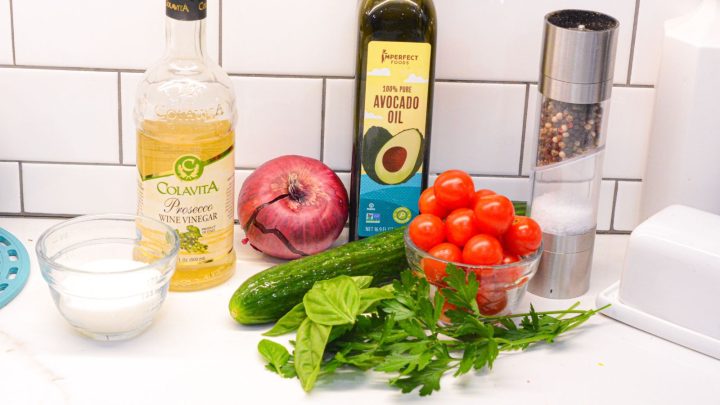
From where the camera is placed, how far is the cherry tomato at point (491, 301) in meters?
0.98

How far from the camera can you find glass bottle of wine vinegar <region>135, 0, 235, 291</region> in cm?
101

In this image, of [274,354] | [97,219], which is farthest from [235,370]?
[97,219]

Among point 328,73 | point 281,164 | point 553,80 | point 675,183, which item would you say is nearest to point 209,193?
point 281,164

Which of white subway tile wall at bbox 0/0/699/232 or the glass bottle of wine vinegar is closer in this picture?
the glass bottle of wine vinegar

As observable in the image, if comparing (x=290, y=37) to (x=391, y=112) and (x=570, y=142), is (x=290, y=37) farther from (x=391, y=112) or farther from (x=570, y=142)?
(x=570, y=142)

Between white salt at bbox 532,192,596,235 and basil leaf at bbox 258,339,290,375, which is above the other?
white salt at bbox 532,192,596,235

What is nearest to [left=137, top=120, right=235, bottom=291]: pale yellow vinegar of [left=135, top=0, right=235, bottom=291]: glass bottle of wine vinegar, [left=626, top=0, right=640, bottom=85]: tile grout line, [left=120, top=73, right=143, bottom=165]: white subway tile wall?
[left=135, top=0, right=235, bottom=291]: glass bottle of wine vinegar

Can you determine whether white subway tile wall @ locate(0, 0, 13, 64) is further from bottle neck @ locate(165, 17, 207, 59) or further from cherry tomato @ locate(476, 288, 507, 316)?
cherry tomato @ locate(476, 288, 507, 316)

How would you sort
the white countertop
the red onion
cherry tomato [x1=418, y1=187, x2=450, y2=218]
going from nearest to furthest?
the white countertop < cherry tomato [x1=418, y1=187, x2=450, y2=218] < the red onion

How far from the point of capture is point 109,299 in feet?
3.06

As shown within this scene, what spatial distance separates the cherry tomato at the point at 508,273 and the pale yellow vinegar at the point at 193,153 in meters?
0.28

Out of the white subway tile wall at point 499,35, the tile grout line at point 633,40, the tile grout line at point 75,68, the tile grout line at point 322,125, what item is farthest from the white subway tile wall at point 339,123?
the tile grout line at point 633,40

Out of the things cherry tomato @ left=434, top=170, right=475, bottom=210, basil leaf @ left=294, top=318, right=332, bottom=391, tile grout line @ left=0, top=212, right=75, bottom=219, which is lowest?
basil leaf @ left=294, top=318, right=332, bottom=391

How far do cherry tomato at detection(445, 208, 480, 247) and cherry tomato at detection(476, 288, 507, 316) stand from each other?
0.05 meters
